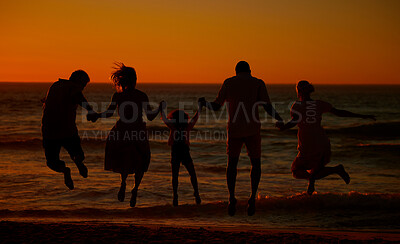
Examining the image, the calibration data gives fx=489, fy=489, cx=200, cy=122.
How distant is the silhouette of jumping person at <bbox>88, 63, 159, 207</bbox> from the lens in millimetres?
7902

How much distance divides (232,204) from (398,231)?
12.2ft

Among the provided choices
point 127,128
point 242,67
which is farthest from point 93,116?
point 242,67

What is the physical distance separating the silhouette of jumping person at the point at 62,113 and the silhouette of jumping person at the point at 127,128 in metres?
0.61

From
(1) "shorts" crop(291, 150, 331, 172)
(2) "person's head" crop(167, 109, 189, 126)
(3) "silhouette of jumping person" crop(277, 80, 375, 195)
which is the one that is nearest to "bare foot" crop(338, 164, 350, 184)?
(3) "silhouette of jumping person" crop(277, 80, 375, 195)

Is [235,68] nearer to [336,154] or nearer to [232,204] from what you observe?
[232,204]

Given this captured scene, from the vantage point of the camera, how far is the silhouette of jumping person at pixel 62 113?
832 cm

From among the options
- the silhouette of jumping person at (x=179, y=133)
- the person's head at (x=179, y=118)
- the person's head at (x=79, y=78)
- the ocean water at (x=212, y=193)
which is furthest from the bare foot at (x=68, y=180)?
the ocean water at (x=212, y=193)

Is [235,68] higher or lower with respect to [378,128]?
higher

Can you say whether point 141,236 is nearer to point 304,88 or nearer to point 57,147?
point 57,147

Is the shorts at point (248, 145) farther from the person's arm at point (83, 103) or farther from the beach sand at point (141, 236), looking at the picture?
the person's arm at point (83, 103)

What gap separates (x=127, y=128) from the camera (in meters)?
7.99

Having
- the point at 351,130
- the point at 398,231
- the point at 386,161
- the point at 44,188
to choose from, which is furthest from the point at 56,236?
the point at 351,130

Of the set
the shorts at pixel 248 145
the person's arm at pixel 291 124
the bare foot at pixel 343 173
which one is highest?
the person's arm at pixel 291 124

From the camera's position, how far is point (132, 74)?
807 centimetres
